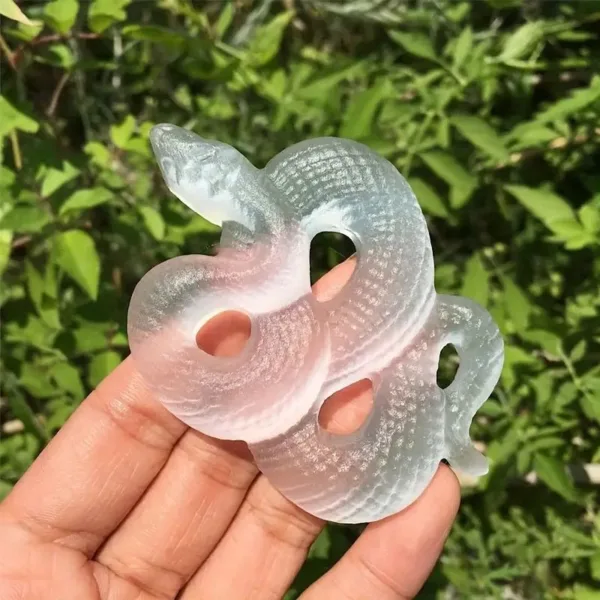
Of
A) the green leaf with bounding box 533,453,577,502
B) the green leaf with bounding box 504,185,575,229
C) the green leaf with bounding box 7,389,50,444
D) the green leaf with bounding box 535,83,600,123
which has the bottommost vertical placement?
the green leaf with bounding box 7,389,50,444

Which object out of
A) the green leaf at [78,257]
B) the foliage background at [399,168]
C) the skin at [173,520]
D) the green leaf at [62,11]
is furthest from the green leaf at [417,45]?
the green leaf at [78,257]

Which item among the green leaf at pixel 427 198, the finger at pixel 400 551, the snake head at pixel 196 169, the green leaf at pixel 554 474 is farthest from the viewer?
the green leaf at pixel 427 198

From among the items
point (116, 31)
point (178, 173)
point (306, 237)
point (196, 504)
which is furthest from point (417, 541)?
point (116, 31)

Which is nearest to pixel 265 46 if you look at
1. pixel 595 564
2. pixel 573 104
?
pixel 573 104

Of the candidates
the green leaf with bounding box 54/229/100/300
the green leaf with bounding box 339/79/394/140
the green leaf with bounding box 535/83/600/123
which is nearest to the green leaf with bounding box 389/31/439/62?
the green leaf with bounding box 339/79/394/140

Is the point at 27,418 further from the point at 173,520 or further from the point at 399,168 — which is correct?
the point at 399,168

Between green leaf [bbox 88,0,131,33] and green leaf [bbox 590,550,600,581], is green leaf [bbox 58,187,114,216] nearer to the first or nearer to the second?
green leaf [bbox 88,0,131,33]

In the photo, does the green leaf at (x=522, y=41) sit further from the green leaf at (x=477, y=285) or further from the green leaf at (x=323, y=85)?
the green leaf at (x=477, y=285)
